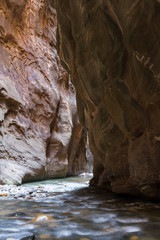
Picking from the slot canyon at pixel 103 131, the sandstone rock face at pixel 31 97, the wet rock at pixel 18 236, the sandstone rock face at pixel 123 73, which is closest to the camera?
the wet rock at pixel 18 236

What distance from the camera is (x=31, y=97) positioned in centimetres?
1047

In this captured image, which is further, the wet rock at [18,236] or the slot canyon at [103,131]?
the slot canyon at [103,131]

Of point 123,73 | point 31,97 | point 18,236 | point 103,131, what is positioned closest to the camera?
point 18,236

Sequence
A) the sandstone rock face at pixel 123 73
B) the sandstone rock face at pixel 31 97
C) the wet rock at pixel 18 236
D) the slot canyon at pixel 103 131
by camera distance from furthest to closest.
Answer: the sandstone rock face at pixel 31 97
the sandstone rock face at pixel 123 73
the slot canyon at pixel 103 131
the wet rock at pixel 18 236

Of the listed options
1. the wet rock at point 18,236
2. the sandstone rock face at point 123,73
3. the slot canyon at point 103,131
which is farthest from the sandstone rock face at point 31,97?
the wet rock at point 18,236

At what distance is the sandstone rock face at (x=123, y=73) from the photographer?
250cm

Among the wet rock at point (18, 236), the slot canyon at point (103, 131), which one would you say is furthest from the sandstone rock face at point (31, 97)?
the wet rock at point (18, 236)

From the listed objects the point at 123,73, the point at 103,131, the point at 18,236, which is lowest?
the point at 18,236

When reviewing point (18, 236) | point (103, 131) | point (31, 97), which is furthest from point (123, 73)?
point (31, 97)

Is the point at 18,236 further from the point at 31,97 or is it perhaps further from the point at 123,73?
the point at 31,97

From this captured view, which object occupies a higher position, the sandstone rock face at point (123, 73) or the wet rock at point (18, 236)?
the sandstone rock face at point (123, 73)

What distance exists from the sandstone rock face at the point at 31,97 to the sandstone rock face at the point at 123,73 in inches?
161

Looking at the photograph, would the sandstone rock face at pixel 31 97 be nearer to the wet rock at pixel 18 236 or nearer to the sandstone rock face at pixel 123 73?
the sandstone rock face at pixel 123 73

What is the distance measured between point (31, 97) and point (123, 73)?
7901 millimetres
